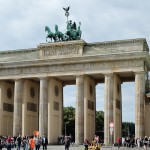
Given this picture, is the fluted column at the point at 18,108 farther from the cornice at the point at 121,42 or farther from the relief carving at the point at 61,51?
the cornice at the point at 121,42

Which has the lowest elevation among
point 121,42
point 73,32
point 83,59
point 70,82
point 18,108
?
point 18,108

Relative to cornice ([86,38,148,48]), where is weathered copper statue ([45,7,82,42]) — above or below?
above

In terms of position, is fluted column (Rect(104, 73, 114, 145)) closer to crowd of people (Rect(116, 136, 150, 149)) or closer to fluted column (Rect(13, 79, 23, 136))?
crowd of people (Rect(116, 136, 150, 149))

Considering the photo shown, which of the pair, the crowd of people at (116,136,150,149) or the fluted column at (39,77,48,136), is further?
the fluted column at (39,77,48,136)

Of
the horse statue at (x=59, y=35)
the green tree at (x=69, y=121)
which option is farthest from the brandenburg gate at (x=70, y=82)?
the green tree at (x=69, y=121)

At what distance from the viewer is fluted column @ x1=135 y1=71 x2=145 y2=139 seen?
56094 mm

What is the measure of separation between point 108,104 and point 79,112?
16.1 feet

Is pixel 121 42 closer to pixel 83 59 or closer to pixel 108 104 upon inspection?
pixel 83 59

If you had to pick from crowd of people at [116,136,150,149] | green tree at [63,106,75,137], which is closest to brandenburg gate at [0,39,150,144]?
crowd of people at [116,136,150,149]

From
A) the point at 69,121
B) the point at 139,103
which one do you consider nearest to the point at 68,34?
the point at 139,103

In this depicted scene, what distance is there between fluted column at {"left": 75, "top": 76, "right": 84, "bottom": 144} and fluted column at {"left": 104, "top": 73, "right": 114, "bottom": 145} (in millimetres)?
3860

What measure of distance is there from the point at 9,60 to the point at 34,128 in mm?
12913

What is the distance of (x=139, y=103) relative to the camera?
56.9 m

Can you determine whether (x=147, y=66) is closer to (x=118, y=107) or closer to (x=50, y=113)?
(x=118, y=107)
